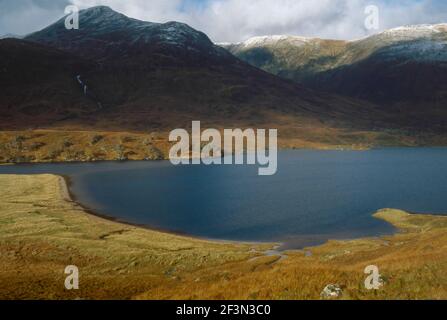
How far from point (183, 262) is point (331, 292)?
89.4 ft

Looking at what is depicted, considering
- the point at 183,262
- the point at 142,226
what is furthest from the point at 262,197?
the point at 183,262

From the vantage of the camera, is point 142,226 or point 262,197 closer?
point 142,226

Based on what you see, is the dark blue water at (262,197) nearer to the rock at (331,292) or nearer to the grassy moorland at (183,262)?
the grassy moorland at (183,262)

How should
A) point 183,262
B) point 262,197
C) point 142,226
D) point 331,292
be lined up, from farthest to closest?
point 262,197
point 142,226
point 183,262
point 331,292

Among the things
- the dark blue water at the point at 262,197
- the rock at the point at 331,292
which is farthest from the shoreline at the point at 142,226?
the rock at the point at 331,292

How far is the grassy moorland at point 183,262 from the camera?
1121 inches

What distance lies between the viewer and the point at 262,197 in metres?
105

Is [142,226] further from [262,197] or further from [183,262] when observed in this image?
[262,197]

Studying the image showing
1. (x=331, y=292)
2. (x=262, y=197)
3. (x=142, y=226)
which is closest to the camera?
(x=331, y=292)

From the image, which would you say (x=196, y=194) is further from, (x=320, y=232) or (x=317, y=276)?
(x=317, y=276)

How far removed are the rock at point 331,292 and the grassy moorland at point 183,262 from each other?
459 mm
